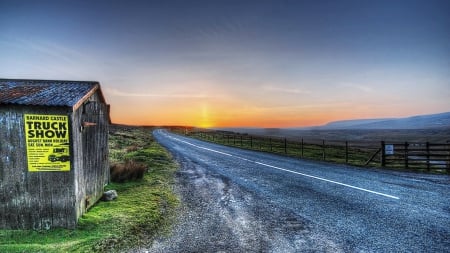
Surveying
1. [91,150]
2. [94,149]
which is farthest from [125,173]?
[91,150]

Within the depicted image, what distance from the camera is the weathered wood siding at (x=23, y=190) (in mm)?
6586

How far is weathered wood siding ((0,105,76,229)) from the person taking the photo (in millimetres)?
6586

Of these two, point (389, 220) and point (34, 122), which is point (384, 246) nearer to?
point (389, 220)

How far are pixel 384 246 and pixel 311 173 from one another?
8.71 meters

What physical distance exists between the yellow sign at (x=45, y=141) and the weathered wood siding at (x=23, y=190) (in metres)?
0.12

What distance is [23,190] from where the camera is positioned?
21.7 ft

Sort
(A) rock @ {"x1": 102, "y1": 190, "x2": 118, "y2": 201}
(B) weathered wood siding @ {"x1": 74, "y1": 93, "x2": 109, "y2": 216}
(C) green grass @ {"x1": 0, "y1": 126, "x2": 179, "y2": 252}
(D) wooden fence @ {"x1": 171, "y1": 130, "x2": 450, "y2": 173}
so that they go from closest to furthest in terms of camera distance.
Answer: (C) green grass @ {"x1": 0, "y1": 126, "x2": 179, "y2": 252} → (B) weathered wood siding @ {"x1": 74, "y1": 93, "x2": 109, "y2": 216} → (A) rock @ {"x1": 102, "y1": 190, "x2": 118, "y2": 201} → (D) wooden fence @ {"x1": 171, "y1": 130, "x2": 450, "y2": 173}

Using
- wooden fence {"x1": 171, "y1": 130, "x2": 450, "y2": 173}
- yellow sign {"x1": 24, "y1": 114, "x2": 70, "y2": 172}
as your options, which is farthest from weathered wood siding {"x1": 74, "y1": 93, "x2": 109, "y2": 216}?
wooden fence {"x1": 171, "y1": 130, "x2": 450, "y2": 173}

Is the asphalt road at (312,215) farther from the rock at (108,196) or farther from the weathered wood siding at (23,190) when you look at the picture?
the weathered wood siding at (23,190)

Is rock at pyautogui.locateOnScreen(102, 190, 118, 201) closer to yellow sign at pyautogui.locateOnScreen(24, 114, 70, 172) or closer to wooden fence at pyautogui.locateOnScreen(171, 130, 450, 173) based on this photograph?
yellow sign at pyautogui.locateOnScreen(24, 114, 70, 172)

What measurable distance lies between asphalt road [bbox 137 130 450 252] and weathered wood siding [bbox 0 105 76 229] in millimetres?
2558

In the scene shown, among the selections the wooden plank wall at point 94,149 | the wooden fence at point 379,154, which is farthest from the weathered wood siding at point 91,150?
the wooden fence at point 379,154

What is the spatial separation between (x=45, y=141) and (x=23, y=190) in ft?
4.03

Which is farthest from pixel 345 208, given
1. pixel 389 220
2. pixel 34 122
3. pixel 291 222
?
pixel 34 122
